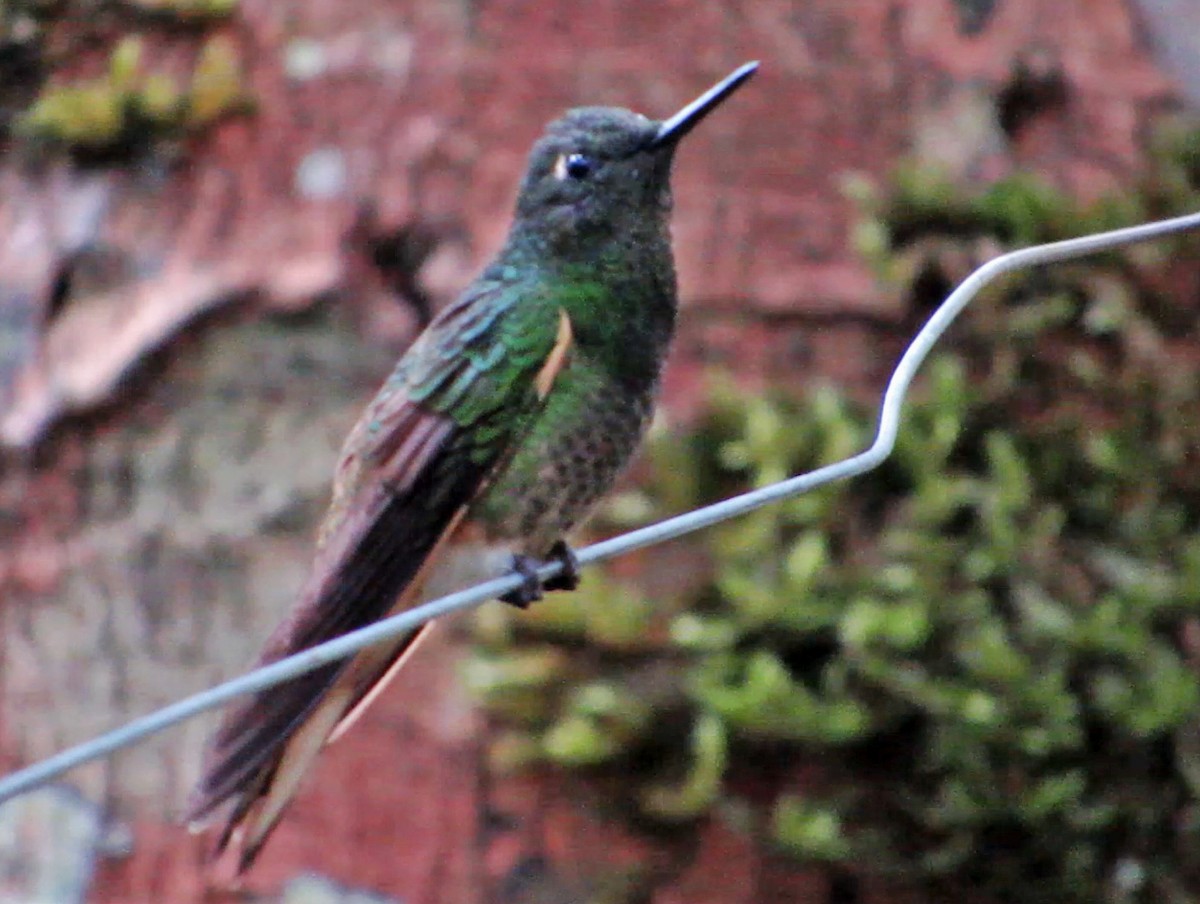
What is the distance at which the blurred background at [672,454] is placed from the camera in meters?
2.91

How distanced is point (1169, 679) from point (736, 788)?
79cm

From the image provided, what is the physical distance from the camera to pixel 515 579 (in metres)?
1.47

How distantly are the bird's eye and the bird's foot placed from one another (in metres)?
0.45

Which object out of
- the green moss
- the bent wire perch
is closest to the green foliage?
the green moss

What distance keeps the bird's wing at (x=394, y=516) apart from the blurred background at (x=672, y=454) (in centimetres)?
96

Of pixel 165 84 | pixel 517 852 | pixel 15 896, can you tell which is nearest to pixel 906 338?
pixel 517 852

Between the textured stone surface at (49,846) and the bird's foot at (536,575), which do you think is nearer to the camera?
the bird's foot at (536,575)

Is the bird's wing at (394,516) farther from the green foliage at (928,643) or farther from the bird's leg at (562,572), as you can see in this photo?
the green foliage at (928,643)

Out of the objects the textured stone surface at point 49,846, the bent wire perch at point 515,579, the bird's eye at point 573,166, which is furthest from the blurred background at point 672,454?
the bent wire perch at point 515,579

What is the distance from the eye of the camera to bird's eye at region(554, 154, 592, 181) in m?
2.04

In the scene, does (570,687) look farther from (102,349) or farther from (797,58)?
(797,58)

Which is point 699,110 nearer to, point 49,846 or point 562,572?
point 562,572

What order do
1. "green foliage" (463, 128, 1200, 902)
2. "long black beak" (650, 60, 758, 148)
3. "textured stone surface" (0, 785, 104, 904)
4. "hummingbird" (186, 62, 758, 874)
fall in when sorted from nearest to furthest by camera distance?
"long black beak" (650, 60, 758, 148)
"hummingbird" (186, 62, 758, 874)
"green foliage" (463, 128, 1200, 902)
"textured stone surface" (0, 785, 104, 904)

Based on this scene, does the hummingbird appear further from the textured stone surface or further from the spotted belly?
the textured stone surface
